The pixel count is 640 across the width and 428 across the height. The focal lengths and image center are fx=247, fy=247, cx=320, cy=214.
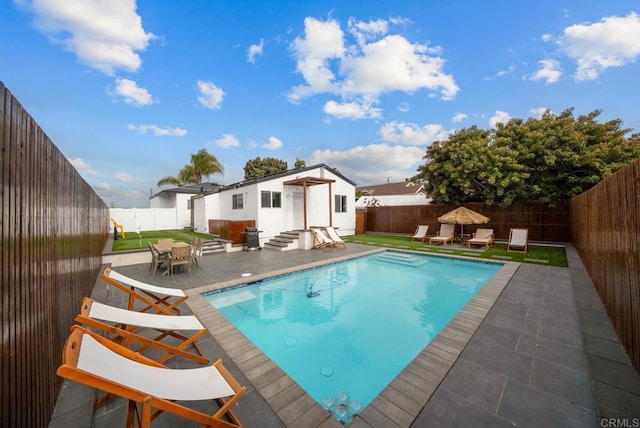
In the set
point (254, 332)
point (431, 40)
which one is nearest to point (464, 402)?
point (254, 332)

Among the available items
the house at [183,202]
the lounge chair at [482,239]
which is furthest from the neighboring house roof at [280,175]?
the lounge chair at [482,239]

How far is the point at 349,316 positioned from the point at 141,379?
14.1ft

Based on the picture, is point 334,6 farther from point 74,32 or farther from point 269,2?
point 74,32

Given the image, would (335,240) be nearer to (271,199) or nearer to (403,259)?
(403,259)

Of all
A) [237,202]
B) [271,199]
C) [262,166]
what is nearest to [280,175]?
[271,199]

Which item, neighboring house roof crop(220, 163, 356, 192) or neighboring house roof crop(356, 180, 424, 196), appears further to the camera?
neighboring house roof crop(356, 180, 424, 196)

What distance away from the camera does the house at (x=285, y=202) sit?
13.4m

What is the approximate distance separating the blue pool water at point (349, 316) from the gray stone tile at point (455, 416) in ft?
3.21

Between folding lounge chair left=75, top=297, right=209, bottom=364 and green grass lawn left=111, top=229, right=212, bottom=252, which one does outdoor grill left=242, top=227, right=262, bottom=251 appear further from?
folding lounge chair left=75, top=297, right=209, bottom=364

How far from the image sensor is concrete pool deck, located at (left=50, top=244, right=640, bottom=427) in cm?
229

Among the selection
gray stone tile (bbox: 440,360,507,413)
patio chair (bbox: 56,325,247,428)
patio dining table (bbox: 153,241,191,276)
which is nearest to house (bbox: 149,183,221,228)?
patio dining table (bbox: 153,241,191,276)

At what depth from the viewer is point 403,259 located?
34.5 ft

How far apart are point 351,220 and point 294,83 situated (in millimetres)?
9771

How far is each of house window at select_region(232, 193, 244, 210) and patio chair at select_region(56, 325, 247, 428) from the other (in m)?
12.8
